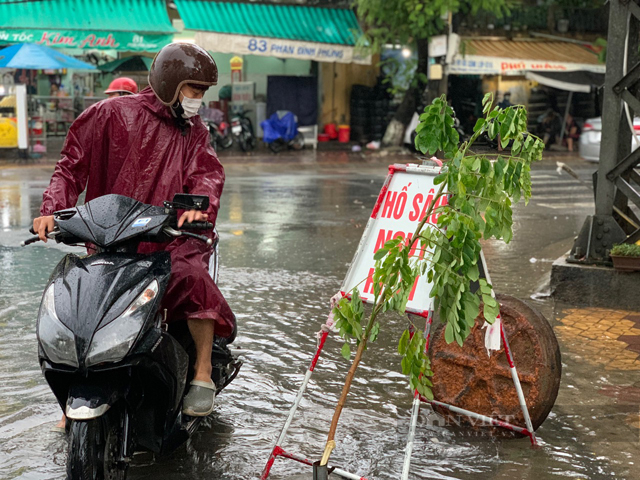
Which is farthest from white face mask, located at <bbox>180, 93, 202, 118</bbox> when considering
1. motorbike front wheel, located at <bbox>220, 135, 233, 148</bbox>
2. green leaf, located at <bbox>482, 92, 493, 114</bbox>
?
A: motorbike front wheel, located at <bbox>220, 135, 233, 148</bbox>

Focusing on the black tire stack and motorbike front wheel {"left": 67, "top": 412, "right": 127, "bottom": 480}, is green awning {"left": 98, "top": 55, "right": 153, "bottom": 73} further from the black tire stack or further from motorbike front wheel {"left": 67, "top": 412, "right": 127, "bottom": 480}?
motorbike front wheel {"left": 67, "top": 412, "right": 127, "bottom": 480}

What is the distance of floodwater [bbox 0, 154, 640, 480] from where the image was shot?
4051mm

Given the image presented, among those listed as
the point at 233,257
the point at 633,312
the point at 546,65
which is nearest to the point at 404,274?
the point at 633,312

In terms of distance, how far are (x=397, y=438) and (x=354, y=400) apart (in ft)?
1.94

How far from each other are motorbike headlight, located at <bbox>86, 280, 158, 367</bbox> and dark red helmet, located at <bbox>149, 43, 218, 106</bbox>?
1127mm

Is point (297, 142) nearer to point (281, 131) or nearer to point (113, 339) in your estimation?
point (281, 131)

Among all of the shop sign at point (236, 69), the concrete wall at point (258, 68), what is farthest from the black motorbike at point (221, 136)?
the concrete wall at point (258, 68)

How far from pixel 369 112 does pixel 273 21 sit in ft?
14.1

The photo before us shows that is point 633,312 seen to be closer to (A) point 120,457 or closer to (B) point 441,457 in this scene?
(B) point 441,457

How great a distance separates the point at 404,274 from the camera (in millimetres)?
3393

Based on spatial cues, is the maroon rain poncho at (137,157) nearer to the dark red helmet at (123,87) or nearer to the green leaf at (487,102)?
the green leaf at (487,102)

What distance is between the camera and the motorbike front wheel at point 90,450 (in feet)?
10.6

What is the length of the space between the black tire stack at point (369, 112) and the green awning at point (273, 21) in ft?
A: 6.48

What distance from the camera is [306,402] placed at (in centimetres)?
490
